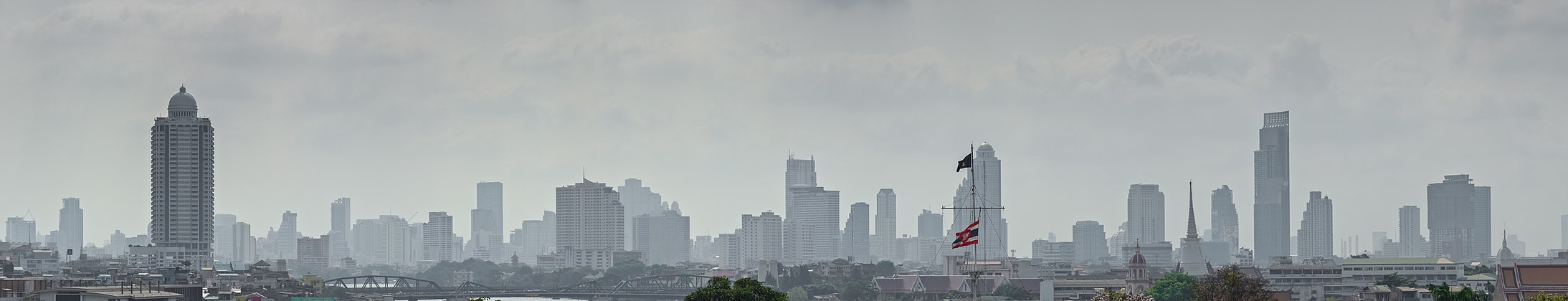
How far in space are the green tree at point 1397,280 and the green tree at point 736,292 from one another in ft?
310

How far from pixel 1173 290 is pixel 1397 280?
2602cm

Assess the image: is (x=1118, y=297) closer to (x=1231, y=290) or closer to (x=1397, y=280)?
(x=1231, y=290)

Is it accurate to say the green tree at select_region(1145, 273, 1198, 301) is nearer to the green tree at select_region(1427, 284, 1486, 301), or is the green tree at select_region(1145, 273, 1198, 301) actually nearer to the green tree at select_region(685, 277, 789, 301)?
the green tree at select_region(1427, 284, 1486, 301)

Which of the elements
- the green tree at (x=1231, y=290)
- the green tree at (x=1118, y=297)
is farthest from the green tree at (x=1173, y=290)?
the green tree at (x=1118, y=297)

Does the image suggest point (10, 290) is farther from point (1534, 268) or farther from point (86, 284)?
point (1534, 268)

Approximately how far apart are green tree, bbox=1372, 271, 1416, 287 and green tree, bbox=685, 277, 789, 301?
9452 centimetres

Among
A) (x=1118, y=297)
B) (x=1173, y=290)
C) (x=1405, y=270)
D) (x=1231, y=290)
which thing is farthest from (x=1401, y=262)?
(x=1118, y=297)

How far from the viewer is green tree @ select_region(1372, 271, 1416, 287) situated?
159 meters

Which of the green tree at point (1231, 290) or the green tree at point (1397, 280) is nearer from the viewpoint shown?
the green tree at point (1231, 290)

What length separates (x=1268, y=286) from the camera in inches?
5861

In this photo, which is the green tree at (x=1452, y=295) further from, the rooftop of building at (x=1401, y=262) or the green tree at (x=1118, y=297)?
→ the rooftop of building at (x=1401, y=262)

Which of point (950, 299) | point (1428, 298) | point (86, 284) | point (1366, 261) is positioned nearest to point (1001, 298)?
point (950, 299)

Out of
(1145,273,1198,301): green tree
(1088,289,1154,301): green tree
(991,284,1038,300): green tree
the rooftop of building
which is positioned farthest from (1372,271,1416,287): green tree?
(1088,289,1154,301): green tree

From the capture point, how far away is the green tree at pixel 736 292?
7369 centimetres
